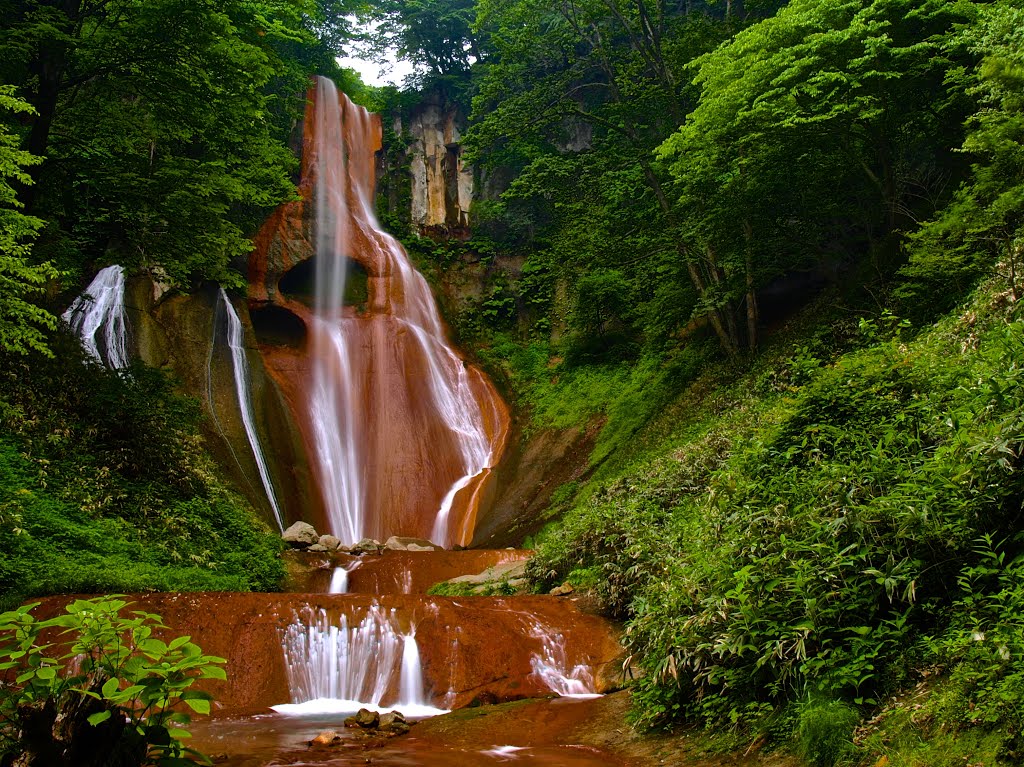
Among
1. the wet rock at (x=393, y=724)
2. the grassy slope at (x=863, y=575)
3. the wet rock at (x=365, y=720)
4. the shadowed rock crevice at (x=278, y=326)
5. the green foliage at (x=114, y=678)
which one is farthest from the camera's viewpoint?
the shadowed rock crevice at (x=278, y=326)

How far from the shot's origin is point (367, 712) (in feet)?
21.6

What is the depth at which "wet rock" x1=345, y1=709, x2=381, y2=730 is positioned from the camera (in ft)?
21.0

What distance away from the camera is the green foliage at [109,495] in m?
8.91

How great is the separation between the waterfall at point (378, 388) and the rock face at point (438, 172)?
248 cm

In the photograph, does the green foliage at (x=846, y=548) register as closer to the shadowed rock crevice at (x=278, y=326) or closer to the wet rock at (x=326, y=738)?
the wet rock at (x=326, y=738)

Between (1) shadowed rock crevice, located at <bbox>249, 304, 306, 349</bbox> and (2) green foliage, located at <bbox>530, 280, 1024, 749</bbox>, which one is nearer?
(2) green foliage, located at <bbox>530, 280, 1024, 749</bbox>

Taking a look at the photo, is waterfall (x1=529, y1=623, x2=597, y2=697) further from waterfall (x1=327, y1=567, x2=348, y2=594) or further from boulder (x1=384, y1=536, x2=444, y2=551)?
boulder (x1=384, y1=536, x2=444, y2=551)

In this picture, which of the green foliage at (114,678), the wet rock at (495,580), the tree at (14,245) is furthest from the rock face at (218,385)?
the green foliage at (114,678)

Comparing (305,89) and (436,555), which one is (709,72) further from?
(305,89)

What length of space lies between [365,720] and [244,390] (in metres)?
13.6

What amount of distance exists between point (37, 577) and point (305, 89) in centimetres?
2296

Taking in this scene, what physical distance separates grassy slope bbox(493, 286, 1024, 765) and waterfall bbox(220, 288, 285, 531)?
36.0 feet

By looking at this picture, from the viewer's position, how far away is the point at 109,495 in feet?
35.8

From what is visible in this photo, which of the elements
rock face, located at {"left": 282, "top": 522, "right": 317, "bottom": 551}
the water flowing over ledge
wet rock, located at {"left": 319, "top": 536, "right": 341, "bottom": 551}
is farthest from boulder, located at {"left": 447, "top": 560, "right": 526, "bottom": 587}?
the water flowing over ledge
